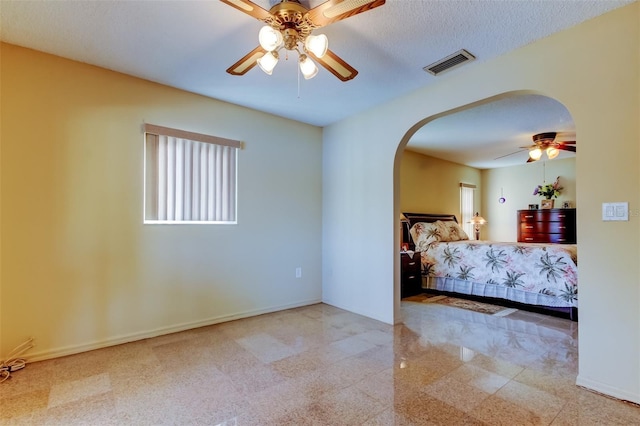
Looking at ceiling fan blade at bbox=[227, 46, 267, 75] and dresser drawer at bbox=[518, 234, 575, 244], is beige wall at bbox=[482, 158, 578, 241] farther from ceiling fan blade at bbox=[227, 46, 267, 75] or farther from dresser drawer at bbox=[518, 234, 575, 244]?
ceiling fan blade at bbox=[227, 46, 267, 75]

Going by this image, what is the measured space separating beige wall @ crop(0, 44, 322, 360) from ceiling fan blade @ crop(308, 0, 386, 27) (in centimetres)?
200

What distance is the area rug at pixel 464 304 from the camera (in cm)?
380

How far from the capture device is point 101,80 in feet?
8.74

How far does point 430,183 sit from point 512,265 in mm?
Result: 2475

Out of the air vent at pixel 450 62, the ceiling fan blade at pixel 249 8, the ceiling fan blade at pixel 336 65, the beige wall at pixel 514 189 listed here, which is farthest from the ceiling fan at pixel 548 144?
the ceiling fan blade at pixel 249 8

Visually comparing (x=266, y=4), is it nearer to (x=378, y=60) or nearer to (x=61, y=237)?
(x=378, y=60)

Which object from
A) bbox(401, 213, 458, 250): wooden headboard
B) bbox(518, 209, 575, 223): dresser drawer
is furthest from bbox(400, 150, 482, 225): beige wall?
bbox(518, 209, 575, 223): dresser drawer

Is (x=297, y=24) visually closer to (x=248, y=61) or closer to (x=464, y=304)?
(x=248, y=61)

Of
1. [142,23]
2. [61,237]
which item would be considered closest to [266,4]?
[142,23]

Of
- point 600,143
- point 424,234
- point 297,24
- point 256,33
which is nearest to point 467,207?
point 424,234

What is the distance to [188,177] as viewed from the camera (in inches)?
124

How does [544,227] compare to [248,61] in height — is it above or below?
below

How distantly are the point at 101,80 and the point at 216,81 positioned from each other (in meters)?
0.97

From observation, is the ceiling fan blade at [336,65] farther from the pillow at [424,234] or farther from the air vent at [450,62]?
the pillow at [424,234]
